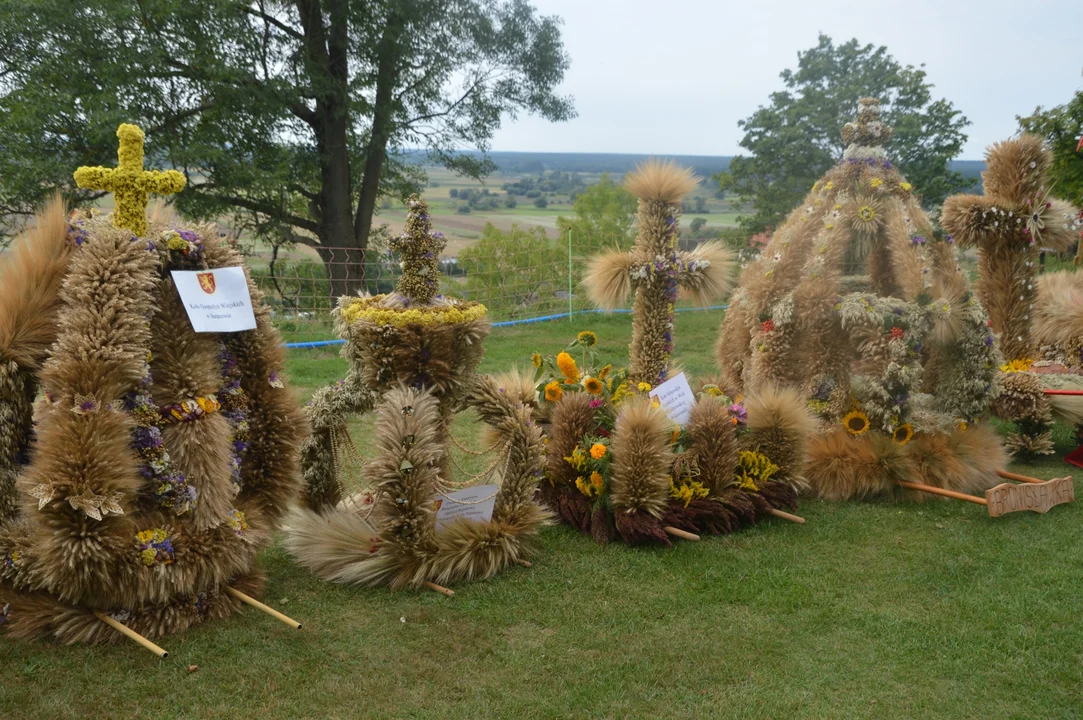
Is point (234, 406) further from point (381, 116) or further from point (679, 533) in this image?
point (381, 116)

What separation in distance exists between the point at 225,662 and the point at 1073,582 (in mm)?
3474

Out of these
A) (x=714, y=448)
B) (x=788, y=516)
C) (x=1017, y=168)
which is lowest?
(x=788, y=516)

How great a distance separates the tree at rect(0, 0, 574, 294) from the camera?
10445mm

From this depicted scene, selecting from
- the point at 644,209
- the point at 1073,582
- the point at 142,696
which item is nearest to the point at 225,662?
the point at 142,696

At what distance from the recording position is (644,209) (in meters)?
4.63

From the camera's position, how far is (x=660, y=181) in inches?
177

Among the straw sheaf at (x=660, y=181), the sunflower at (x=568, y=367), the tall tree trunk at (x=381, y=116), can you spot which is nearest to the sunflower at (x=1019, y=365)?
the straw sheaf at (x=660, y=181)

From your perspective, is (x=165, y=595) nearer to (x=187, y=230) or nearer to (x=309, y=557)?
(x=309, y=557)

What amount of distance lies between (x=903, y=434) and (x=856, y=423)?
0.25 m

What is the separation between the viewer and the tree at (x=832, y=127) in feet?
Answer: 39.5

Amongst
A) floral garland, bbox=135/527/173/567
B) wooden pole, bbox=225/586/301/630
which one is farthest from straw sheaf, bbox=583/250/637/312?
floral garland, bbox=135/527/173/567

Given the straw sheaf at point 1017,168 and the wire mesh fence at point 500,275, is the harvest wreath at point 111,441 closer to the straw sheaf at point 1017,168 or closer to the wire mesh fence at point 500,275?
the straw sheaf at point 1017,168

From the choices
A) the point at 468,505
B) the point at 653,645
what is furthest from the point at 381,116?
the point at 653,645

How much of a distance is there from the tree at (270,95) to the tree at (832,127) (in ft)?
11.3
